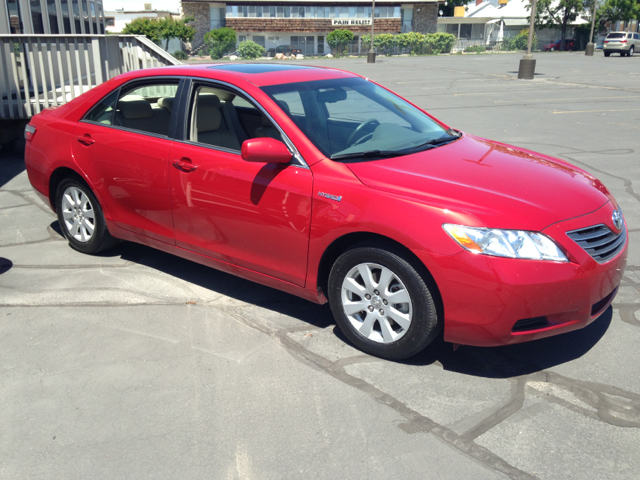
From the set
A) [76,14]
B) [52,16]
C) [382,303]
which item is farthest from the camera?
[76,14]

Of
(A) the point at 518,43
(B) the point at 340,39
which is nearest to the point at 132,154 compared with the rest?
(B) the point at 340,39

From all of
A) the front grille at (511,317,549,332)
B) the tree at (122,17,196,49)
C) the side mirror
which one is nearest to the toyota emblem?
the front grille at (511,317,549,332)

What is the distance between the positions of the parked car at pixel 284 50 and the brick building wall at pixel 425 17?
1449cm

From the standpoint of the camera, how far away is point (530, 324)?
3.39 metres

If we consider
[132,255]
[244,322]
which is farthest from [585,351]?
[132,255]

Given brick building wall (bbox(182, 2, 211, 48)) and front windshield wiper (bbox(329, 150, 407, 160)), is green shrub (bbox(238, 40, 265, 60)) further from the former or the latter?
front windshield wiper (bbox(329, 150, 407, 160))

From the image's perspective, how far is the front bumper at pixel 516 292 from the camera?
10.6 feet

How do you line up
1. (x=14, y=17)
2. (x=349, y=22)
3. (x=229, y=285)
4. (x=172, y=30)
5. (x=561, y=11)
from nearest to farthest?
(x=229, y=285), (x=14, y=17), (x=172, y=30), (x=561, y=11), (x=349, y=22)

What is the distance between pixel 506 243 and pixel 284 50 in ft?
220

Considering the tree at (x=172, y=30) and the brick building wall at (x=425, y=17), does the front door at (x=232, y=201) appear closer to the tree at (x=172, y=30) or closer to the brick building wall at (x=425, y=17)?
the tree at (x=172, y=30)

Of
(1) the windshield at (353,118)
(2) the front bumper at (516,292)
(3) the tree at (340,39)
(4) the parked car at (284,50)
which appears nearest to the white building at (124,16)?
(4) the parked car at (284,50)

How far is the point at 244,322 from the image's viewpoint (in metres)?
4.32

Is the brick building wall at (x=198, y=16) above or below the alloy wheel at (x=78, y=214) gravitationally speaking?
above

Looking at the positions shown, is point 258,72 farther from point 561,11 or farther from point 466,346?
point 561,11
